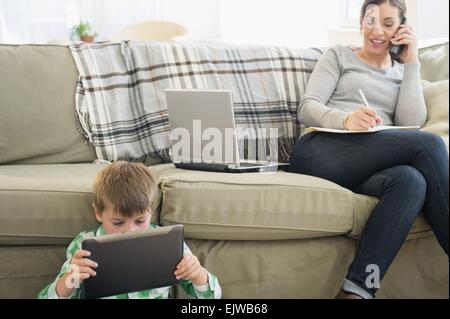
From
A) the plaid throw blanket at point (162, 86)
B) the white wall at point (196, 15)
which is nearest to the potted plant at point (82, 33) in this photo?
the white wall at point (196, 15)

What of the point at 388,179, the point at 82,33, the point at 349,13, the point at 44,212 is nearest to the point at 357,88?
the point at 388,179

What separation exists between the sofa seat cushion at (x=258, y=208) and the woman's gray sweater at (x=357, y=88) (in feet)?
1.20

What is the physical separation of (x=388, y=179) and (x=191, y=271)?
1.98 ft

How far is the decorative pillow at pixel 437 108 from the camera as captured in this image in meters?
2.04

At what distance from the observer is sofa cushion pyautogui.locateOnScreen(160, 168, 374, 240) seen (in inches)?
67.8

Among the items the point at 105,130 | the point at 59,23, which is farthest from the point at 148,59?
the point at 59,23

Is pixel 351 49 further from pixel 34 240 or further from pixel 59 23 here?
pixel 59 23

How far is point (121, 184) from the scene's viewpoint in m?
1.56

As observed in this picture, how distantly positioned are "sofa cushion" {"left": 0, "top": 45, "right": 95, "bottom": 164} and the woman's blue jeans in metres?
0.80

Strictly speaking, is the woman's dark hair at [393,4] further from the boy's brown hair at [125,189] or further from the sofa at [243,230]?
the boy's brown hair at [125,189]

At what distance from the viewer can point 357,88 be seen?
215 cm

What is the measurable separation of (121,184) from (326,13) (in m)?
2.79

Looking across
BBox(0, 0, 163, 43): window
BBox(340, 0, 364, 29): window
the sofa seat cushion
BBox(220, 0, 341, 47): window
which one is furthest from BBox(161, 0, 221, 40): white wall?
the sofa seat cushion

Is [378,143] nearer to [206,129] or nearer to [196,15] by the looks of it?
[206,129]
